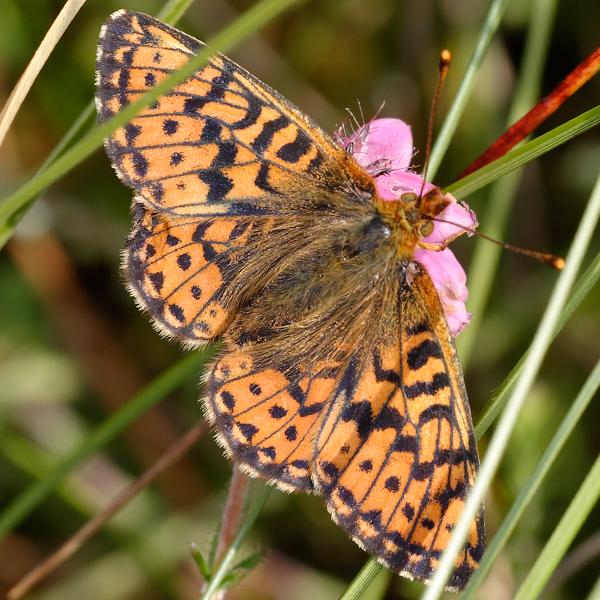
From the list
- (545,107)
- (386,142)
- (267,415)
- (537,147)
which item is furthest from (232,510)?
(545,107)

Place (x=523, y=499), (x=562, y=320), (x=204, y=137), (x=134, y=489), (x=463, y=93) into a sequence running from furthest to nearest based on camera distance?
(x=134, y=489), (x=463, y=93), (x=204, y=137), (x=562, y=320), (x=523, y=499)

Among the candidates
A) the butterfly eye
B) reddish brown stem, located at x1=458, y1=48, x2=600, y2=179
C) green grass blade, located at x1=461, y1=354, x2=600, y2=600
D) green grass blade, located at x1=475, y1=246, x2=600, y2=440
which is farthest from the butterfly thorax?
green grass blade, located at x1=461, y1=354, x2=600, y2=600

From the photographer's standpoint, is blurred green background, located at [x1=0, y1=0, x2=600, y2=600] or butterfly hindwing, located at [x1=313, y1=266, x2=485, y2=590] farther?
blurred green background, located at [x1=0, y1=0, x2=600, y2=600]

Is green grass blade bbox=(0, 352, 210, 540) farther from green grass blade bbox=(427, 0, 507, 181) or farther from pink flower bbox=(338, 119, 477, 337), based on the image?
green grass blade bbox=(427, 0, 507, 181)

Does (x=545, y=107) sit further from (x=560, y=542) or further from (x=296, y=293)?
(x=560, y=542)

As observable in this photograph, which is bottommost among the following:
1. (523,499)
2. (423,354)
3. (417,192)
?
(523,499)

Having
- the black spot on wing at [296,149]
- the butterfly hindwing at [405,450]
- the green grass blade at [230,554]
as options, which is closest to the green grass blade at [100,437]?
the green grass blade at [230,554]
